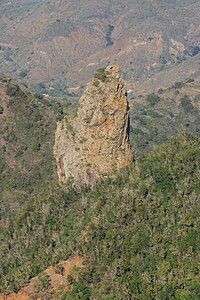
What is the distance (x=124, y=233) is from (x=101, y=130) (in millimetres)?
9540

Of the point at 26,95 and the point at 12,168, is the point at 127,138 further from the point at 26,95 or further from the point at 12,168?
the point at 26,95

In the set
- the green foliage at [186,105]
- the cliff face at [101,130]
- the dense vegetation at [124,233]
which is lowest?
the green foliage at [186,105]

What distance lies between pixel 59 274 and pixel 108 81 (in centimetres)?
1661

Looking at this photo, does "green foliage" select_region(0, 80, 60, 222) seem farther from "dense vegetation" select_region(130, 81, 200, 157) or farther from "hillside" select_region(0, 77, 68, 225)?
"dense vegetation" select_region(130, 81, 200, 157)

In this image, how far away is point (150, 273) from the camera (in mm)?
37750

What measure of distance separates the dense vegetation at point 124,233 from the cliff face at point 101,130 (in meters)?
1.28

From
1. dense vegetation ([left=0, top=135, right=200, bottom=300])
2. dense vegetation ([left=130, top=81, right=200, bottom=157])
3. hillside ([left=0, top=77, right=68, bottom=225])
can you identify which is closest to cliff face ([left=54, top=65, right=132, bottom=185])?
dense vegetation ([left=0, top=135, right=200, bottom=300])

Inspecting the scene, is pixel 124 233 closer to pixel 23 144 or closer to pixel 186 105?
pixel 23 144

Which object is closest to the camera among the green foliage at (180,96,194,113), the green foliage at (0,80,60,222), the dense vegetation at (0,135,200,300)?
the dense vegetation at (0,135,200,300)

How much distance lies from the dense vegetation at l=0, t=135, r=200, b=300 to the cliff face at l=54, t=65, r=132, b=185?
1276mm

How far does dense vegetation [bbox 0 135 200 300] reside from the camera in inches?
1485

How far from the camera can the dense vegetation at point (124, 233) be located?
37719 millimetres

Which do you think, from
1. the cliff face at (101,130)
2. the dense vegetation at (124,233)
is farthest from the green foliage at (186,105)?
the cliff face at (101,130)

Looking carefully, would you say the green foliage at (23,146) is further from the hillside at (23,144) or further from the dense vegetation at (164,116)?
the dense vegetation at (164,116)
